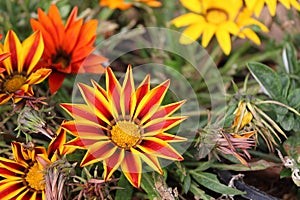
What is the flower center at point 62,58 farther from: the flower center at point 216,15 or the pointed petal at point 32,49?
the flower center at point 216,15

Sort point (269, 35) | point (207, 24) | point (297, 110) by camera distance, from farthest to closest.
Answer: point (269, 35)
point (207, 24)
point (297, 110)

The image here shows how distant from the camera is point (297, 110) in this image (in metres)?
1.07

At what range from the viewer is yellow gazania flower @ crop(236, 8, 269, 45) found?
45.7 inches

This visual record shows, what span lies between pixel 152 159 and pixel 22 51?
12.1 inches

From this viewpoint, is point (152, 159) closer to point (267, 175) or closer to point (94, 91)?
point (94, 91)

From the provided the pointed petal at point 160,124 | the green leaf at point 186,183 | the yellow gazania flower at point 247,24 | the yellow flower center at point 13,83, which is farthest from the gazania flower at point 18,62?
the yellow gazania flower at point 247,24

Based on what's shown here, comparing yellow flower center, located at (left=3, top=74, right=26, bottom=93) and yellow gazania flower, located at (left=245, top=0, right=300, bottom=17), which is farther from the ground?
yellow gazania flower, located at (left=245, top=0, right=300, bottom=17)

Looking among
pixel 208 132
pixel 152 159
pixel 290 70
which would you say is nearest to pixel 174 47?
pixel 290 70

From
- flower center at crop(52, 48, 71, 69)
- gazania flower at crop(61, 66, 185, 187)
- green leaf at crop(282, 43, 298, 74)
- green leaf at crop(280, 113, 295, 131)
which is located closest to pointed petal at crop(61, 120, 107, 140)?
gazania flower at crop(61, 66, 185, 187)

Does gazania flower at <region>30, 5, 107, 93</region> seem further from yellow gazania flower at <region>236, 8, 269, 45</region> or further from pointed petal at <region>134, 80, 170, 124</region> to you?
yellow gazania flower at <region>236, 8, 269, 45</region>

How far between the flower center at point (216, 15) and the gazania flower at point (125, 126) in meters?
0.37

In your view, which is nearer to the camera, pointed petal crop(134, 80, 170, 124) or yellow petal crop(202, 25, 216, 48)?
pointed petal crop(134, 80, 170, 124)

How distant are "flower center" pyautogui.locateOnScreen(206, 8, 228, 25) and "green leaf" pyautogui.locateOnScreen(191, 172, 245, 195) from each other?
1.16 ft

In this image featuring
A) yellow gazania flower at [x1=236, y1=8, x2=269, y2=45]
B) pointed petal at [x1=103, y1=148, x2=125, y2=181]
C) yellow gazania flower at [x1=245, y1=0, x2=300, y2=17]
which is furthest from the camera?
yellow gazania flower at [x1=236, y1=8, x2=269, y2=45]
